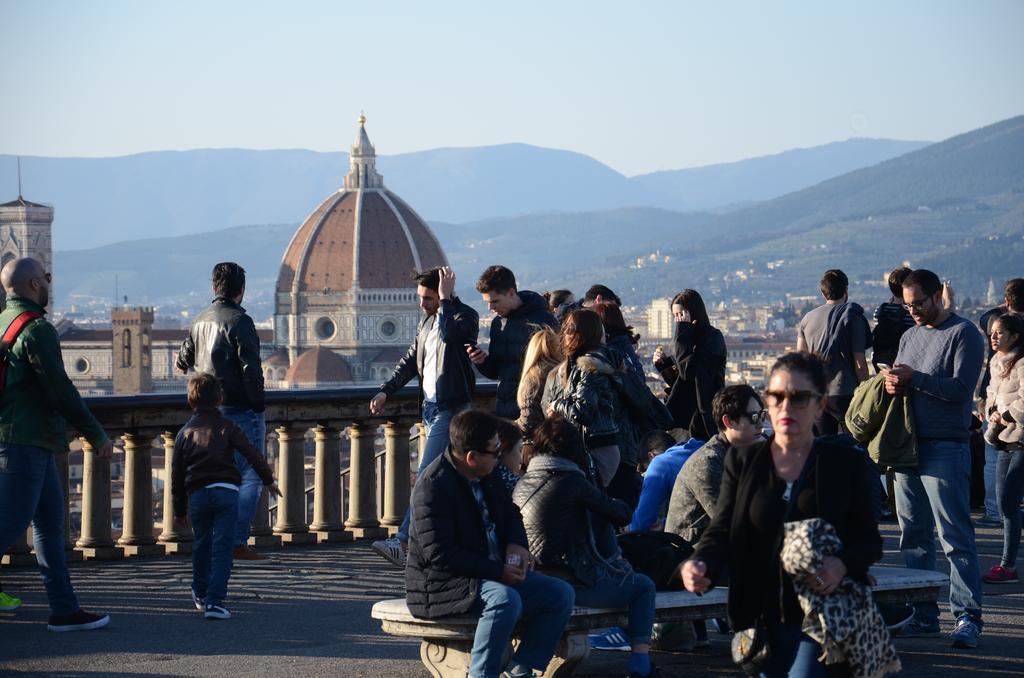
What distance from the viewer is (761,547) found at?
14.6 feet

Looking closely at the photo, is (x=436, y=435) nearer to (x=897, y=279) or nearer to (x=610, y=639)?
(x=610, y=639)

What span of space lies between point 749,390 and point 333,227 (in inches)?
5906

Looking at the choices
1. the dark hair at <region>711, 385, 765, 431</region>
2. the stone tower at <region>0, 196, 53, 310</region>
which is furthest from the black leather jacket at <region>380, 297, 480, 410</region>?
the stone tower at <region>0, 196, 53, 310</region>

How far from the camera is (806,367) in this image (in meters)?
4.42

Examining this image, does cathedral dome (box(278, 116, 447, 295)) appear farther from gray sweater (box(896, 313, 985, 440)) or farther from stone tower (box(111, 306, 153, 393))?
gray sweater (box(896, 313, 985, 440))

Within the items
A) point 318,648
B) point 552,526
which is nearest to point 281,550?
point 318,648

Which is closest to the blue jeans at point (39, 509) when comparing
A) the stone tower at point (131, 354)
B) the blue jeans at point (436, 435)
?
the blue jeans at point (436, 435)

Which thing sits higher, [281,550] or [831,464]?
[831,464]

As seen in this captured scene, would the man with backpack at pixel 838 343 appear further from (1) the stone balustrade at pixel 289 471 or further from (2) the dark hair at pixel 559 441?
(2) the dark hair at pixel 559 441

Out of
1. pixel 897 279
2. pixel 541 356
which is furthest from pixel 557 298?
pixel 541 356

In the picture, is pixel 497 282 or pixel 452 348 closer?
pixel 497 282

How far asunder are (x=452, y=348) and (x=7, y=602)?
2289 millimetres

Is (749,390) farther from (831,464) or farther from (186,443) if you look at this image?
(186,443)

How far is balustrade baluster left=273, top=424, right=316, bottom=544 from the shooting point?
9711 mm
